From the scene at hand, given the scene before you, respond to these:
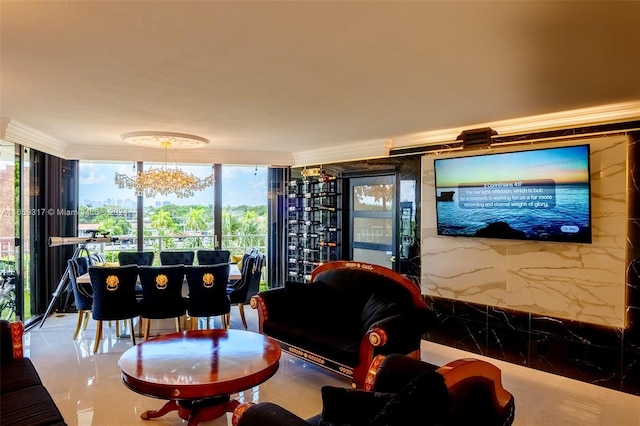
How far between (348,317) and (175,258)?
3.05m

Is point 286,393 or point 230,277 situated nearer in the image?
point 286,393

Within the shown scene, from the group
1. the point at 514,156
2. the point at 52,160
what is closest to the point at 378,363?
the point at 514,156

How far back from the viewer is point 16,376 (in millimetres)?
2418

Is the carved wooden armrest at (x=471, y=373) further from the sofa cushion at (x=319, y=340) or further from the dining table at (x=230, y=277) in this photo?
the dining table at (x=230, y=277)

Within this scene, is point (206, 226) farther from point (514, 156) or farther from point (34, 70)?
point (514, 156)

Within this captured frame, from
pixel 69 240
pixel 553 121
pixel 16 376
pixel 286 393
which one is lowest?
pixel 286 393

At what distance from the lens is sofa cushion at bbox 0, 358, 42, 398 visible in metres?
2.30

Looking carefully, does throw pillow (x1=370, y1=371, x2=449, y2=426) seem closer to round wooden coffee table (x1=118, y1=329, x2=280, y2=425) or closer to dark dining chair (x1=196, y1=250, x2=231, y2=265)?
round wooden coffee table (x1=118, y1=329, x2=280, y2=425)

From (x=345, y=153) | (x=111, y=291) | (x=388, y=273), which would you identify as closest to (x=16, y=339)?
(x=111, y=291)

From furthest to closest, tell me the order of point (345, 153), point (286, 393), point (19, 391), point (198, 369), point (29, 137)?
point (345, 153), point (29, 137), point (286, 393), point (198, 369), point (19, 391)

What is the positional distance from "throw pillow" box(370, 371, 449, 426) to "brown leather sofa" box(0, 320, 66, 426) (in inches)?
65.6

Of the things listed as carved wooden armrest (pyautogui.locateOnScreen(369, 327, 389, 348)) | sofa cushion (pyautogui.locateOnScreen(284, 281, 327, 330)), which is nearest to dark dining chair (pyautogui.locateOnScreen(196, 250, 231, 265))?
sofa cushion (pyautogui.locateOnScreen(284, 281, 327, 330))

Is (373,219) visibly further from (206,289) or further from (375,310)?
(206,289)

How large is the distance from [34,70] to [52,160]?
11.5 feet
